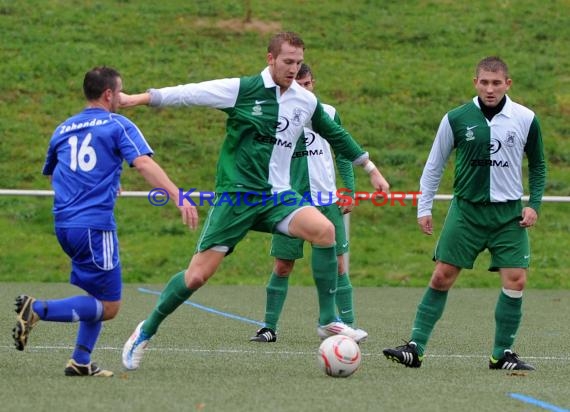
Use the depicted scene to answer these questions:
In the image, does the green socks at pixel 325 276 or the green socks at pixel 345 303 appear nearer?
the green socks at pixel 325 276

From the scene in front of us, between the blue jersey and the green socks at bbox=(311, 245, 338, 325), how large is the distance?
1.49 metres

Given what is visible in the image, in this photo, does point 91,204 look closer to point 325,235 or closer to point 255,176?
point 255,176

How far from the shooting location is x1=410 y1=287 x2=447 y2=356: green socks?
7.82 meters

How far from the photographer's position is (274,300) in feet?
31.3

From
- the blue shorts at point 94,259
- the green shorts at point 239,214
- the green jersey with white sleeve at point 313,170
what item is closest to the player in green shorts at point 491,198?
the green shorts at point 239,214

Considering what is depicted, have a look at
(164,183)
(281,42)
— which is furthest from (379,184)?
(164,183)

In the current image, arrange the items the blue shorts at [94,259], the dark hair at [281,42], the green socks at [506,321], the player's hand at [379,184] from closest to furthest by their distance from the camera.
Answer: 1. the blue shorts at [94,259]
2. the dark hair at [281,42]
3. the player's hand at [379,184]
4. the green socks at [506,321]

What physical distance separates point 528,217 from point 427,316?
92 cm

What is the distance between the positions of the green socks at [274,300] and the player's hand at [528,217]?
2.49m

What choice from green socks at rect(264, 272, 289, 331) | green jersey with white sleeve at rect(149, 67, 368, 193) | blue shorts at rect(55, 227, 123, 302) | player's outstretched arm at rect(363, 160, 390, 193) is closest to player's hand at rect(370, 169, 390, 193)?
player's outstretched arm at rect(363, 160, 390, 193)

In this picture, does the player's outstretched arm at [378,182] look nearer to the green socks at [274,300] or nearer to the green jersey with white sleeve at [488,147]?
the green jersey with white sleeve at [488,147]

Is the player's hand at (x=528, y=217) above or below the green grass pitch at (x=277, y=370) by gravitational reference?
above

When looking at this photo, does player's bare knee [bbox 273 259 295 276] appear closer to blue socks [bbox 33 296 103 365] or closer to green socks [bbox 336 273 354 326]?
green socks [bbox 336 273 354 326]

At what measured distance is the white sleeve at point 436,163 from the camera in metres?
7.80
